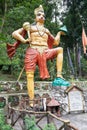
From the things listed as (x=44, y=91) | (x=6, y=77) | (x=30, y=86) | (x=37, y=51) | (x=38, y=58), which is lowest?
(x=44, y=91)

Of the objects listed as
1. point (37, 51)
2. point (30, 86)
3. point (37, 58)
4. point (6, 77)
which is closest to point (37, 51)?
point (37, 51)

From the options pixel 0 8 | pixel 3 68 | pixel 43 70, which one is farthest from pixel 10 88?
pixel 0 8

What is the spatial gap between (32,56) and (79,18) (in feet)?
37.9

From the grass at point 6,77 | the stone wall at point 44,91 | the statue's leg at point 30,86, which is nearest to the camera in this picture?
the statue's leg at point 30,86

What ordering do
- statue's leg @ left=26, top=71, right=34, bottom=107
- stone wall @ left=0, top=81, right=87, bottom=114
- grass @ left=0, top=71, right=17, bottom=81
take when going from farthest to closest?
grass @ left=0, top=71, right=17, bottom=81 < stone wall @ left=0, top=81, right=87, bottom=114 < statue's leg @ left=26, top=71, right=34, bottom=107

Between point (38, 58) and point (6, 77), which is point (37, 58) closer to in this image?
point (38, 58)

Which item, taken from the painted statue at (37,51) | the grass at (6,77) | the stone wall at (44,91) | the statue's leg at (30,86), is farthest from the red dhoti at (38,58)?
the grass at (6,77)

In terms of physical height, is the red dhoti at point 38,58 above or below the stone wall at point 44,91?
above

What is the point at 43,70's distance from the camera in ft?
28.7

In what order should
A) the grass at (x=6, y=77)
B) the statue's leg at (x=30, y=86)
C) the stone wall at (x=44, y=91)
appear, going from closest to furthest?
the statue's leg at (x=30, y=86) < the stone wall at (x=44, y=91) < the grass at (x=6, y=77)

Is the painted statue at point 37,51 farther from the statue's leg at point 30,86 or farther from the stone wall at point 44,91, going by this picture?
the stone wall at point 44,91

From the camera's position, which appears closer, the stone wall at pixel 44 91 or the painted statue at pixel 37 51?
the painted statue at pixel 37 51

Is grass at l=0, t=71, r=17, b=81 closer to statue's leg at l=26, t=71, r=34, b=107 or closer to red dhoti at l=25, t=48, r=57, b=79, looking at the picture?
red dhoti at l=25, t=48, r=57, b=79

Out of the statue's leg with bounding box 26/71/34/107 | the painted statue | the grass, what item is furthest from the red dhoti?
the grass
